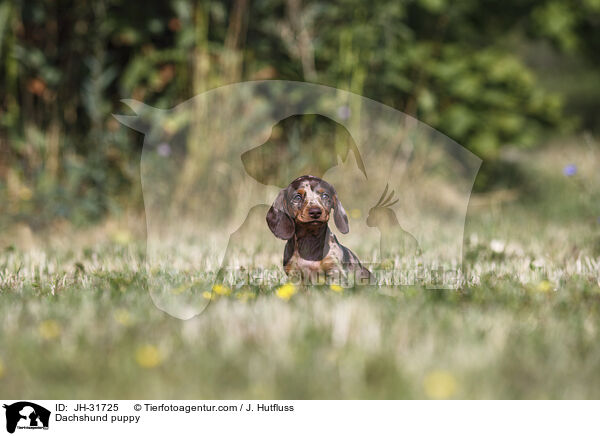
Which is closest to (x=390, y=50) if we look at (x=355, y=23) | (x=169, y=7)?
(x=355, y=23)

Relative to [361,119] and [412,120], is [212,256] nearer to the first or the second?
[361,119]

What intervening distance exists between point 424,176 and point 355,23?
1.39 m

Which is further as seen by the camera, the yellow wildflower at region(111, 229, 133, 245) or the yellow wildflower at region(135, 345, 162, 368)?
the yellow wildflower at region(111, 229, 133, 245)

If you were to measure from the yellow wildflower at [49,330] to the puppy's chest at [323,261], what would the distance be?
952mm

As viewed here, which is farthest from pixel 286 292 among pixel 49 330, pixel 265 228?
pixel 49 330

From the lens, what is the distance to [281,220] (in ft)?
8.32

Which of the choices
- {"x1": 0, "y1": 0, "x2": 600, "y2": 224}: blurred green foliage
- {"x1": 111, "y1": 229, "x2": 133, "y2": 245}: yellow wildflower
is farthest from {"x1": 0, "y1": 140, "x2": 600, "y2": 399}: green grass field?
{"x1": 0, "y1": 0, "x2": 600, "y2": 224}: blurred green foliage

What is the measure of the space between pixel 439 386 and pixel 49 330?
136 cm

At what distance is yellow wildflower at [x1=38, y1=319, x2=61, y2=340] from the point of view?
7.11 ft

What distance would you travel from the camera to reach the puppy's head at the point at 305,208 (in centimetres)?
241

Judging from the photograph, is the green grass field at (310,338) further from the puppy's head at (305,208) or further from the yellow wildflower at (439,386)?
the puppy's head at (305,208)

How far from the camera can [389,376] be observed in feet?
6.05
